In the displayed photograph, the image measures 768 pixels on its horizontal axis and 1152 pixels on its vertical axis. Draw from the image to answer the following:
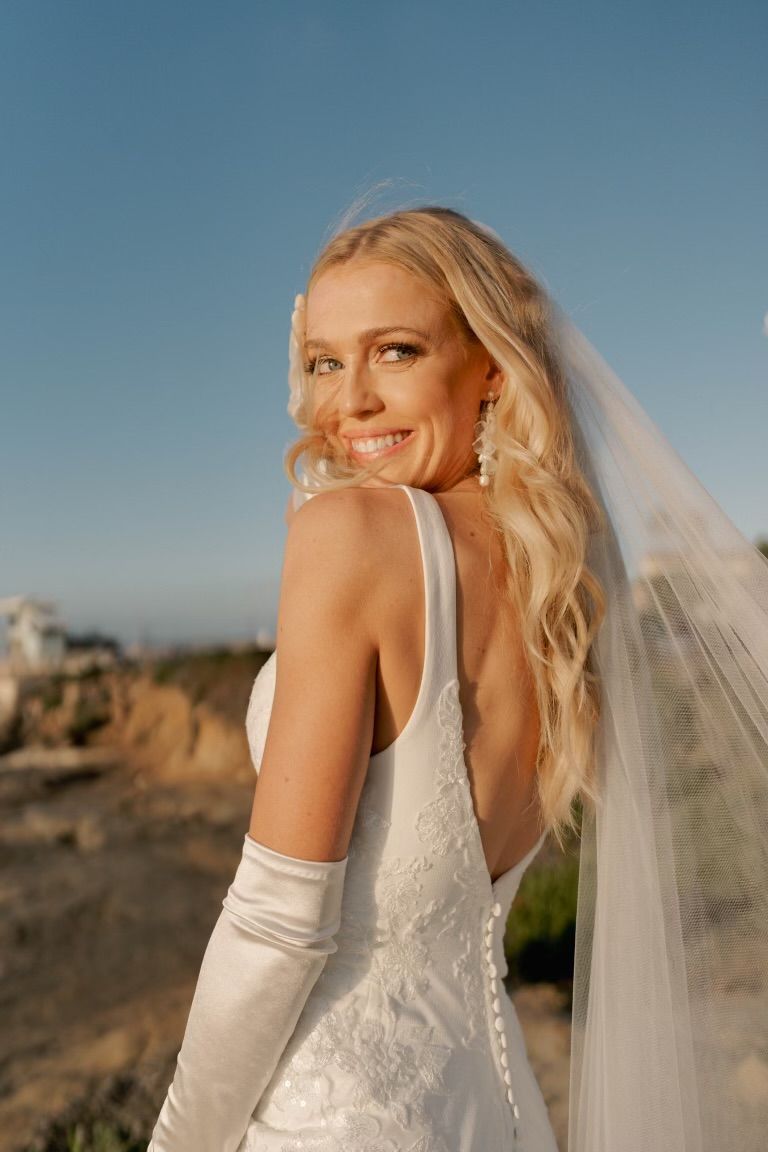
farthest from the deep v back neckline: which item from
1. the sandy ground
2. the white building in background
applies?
the white building in background

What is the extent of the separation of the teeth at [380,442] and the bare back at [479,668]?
0.60ft

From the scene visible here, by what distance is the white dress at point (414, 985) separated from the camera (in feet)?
4.67

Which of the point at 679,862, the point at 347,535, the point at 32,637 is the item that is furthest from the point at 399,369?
the point at 32,637

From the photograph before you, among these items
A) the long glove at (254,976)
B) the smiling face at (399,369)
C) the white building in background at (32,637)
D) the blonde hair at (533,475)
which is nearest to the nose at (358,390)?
the smiling face at (399,369)

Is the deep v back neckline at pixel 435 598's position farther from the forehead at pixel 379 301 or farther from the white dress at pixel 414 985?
the forehead at pixel 379 301

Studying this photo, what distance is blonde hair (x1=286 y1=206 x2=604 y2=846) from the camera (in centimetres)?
160

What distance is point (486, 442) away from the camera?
69.4 inches

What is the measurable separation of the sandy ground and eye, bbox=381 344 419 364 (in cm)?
373

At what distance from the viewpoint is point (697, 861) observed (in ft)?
5.67

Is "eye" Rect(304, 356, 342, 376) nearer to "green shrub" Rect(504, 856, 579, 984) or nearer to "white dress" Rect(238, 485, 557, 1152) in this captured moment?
"white dress" Rect(238, 485, 557, 1152)

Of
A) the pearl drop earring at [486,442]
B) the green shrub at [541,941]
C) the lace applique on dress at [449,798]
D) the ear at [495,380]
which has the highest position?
the ear at [495,380]

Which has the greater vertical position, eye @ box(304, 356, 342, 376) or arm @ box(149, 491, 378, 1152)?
eye @ box(304, 356, 342, 376)

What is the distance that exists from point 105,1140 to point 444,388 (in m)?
3.65

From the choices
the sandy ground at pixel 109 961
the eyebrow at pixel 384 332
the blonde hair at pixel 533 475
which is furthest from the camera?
the sandy ground at pixel 109 961
